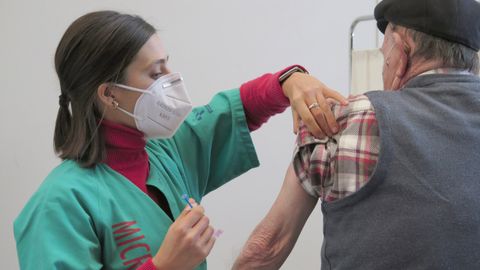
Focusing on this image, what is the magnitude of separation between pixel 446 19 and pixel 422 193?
0.32 meters

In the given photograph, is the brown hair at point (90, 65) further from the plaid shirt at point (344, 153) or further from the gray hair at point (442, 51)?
the gray hair at point (442, 51)

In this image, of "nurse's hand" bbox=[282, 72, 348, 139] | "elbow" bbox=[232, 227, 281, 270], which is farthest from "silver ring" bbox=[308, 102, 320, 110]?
"elbow" bbox=[232, 227, 281, 270]

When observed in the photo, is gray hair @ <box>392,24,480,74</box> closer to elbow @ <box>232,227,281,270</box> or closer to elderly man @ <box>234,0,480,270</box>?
elderly man @ <box>234,0,480,270</box>

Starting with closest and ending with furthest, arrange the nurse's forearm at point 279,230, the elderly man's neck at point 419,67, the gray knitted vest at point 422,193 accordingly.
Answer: the gray knitted vest at point 422,193 < the elderly man's neck at point 419,67 < the nurse's forearm at point 279,230

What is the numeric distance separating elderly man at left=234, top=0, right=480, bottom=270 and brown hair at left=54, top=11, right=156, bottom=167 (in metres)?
0.45

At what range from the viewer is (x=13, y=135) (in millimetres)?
2527

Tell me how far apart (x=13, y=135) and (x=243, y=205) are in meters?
1.22

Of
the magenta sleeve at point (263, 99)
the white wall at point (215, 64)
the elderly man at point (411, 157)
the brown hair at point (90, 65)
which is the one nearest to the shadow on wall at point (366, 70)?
the white wall at point (215, 64)

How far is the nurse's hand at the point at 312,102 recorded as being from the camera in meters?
0.95

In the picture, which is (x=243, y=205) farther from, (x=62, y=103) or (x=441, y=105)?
(x=441, y=105)

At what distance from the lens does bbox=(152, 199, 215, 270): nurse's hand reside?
98 cm

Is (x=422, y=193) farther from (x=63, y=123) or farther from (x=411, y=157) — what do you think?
(x=63, y=123)

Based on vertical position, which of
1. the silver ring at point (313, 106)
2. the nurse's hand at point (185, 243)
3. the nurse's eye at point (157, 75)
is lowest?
the nurse's hand at point (185, 243)

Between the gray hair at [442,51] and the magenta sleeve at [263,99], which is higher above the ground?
the gray hair at [442,51]
